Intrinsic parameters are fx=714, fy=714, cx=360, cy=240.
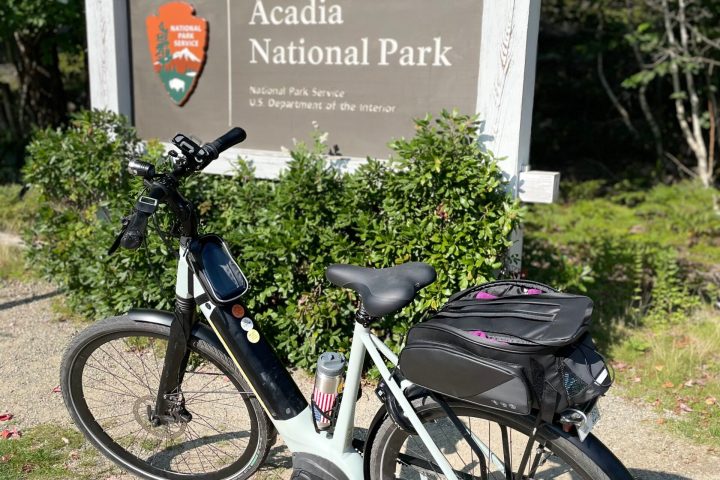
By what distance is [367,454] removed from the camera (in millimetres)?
2361

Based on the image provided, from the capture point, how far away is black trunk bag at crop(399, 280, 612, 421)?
1898 millimetres

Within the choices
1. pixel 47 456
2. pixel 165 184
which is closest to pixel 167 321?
pixel 165 184

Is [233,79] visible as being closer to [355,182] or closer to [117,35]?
[117,35]

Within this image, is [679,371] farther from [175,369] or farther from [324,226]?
[175,369]

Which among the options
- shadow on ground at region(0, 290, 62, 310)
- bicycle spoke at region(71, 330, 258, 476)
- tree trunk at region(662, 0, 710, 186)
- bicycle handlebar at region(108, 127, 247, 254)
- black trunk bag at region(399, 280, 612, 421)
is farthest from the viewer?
tree trunk at region(662, 0, 710, 186)

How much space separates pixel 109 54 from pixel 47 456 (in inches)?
106

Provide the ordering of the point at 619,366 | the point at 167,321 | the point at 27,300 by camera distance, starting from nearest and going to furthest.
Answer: the point at 167,321 → the point at 619,366 → the point at 27,300

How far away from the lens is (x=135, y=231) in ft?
7.45

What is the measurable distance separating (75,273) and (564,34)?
322 inches

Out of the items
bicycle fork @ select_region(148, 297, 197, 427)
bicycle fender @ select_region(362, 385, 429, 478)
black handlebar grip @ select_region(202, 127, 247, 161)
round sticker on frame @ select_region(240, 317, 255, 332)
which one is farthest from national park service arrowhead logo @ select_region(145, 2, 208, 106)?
bicycle fender @ select_region(362, 385, 429, 478)

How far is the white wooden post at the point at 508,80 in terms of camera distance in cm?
356

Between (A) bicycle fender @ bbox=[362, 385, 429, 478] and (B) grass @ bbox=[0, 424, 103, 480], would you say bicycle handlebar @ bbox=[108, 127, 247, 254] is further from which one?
(B) grass @ bbox=[0, 424, 103, 480]

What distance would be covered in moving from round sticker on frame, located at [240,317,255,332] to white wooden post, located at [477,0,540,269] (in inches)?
64.7

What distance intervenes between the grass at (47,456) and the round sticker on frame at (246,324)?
1.05 meters
